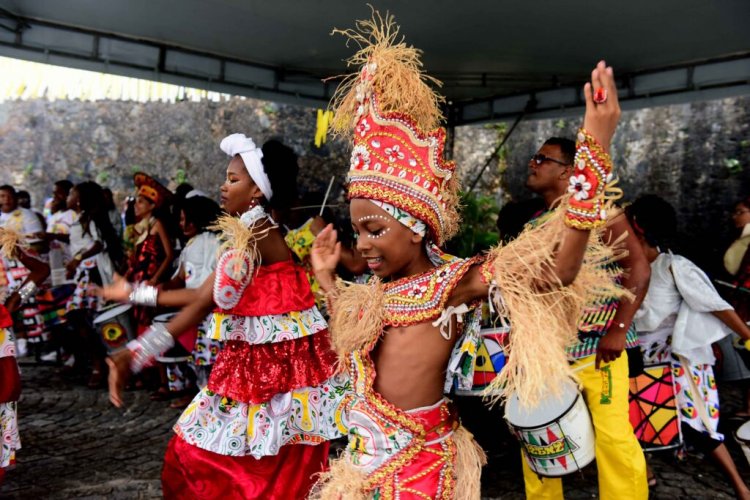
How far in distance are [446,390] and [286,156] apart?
180 cm

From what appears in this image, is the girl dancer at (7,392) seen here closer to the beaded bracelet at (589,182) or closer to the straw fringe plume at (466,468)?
the straw fringe plume at (466,468)

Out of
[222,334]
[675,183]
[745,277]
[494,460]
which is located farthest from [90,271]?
[675,183]

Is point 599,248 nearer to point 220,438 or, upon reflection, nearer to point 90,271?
point 220,438

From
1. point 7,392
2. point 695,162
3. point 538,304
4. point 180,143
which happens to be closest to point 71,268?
point 7,392

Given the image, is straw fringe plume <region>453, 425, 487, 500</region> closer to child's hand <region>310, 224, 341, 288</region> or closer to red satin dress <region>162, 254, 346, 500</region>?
child's hand <region>310, 224, 341, 288</region>

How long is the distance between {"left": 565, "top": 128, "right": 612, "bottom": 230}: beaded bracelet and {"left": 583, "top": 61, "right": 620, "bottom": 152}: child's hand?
0.02 m

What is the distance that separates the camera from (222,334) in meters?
3.31

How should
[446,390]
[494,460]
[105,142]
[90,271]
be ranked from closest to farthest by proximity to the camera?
[446,390] → [494,460] → [90,271] → [105,142]

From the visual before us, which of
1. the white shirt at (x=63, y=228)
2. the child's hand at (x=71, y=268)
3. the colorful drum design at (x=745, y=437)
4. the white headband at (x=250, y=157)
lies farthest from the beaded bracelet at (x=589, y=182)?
the white shirt at (x=63, y=228)

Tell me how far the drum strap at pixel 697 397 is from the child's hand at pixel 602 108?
124 inches

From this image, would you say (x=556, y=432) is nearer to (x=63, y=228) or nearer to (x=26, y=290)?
(x=26, y=290)

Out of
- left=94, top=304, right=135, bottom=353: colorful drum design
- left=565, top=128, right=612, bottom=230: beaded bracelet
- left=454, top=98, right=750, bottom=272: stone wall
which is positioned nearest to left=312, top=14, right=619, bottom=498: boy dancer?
left=565, top=128, right=612, bottom=230: beaded bracelet

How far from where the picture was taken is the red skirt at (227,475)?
324 centimetres

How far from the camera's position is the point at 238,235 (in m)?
3.10
